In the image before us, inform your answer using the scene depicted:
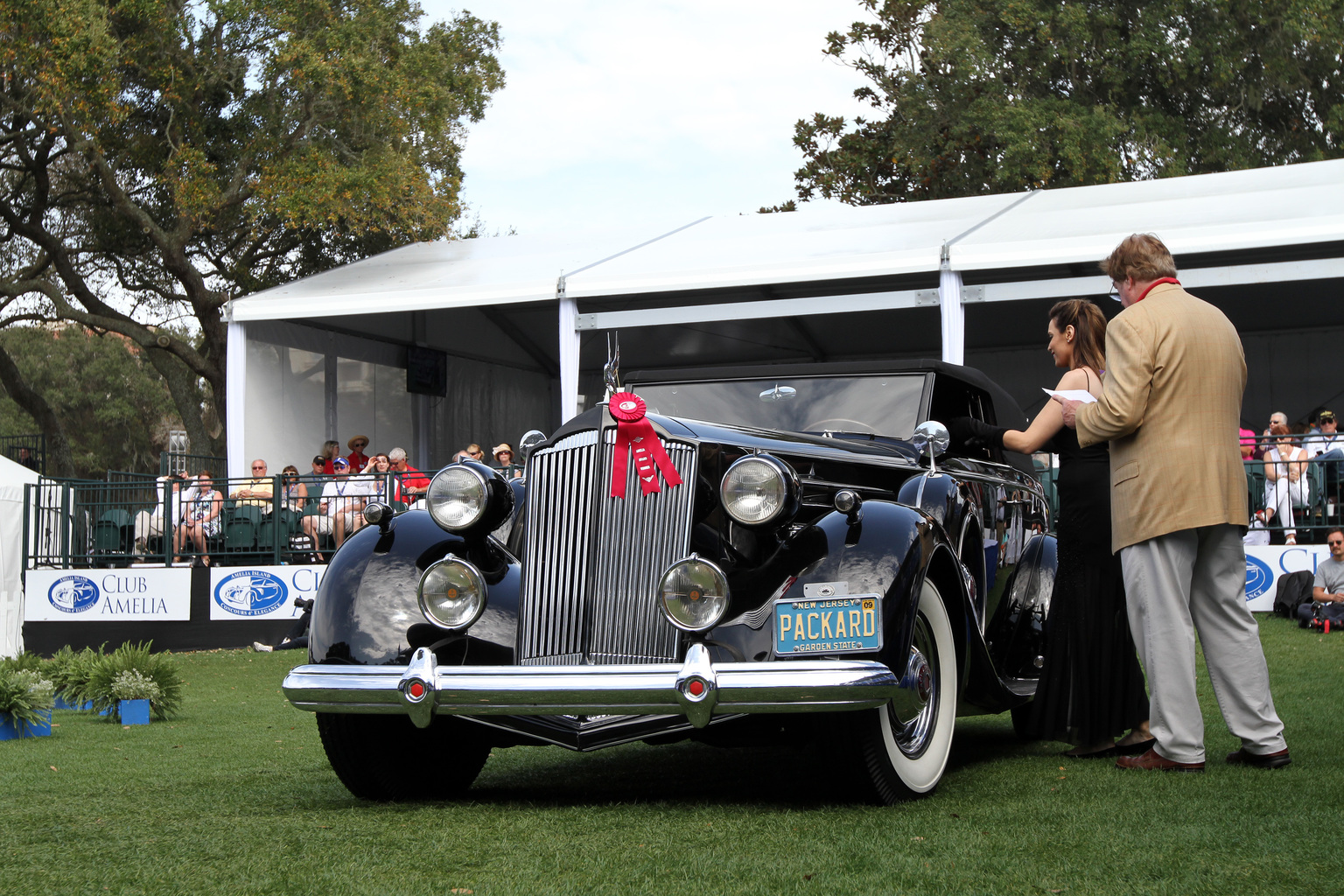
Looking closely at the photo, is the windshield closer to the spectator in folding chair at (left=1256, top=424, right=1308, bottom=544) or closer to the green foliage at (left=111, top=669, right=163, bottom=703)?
the green foliage at (left=111, top=669, right=163, bottom=703)

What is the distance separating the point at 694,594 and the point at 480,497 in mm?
828

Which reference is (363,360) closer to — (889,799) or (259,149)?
(259,149)

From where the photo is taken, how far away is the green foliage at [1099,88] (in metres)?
23.2

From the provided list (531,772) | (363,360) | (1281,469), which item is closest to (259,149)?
(363,360)

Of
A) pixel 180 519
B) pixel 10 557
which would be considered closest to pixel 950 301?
pixel 180 519

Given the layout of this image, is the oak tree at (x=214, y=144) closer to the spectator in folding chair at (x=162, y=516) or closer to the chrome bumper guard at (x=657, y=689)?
the spectator in folding chair at (x=162, y=516)

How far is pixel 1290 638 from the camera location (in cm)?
949

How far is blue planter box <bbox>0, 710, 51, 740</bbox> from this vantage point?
21.6 feet

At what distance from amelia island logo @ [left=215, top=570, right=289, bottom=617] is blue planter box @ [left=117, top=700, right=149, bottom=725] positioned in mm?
5790

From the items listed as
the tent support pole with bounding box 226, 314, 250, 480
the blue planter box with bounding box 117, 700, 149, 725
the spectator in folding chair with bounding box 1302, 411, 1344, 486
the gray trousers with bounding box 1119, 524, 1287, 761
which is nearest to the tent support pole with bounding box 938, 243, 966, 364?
the spectator in folding chair with bounding box 1302, 411, 1344, 486

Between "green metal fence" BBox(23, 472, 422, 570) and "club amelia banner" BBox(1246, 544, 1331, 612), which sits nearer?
"club amelia banner" BBox(1246, 544, 1331, 612)

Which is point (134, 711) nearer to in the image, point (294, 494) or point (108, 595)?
point (294, 494)

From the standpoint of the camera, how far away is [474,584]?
3.94 m

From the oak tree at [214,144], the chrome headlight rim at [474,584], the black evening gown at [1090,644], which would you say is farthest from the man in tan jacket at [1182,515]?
the oak tree at [214,144]
